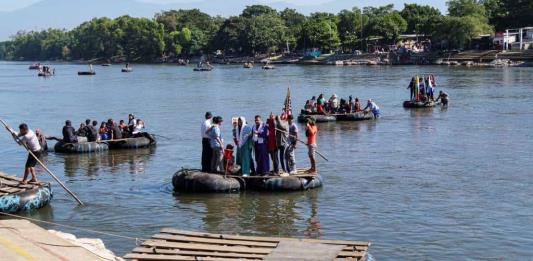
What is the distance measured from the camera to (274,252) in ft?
51.3

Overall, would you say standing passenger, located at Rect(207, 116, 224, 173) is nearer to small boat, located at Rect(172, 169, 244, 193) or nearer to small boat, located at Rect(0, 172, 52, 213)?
small boat, located at Rect(172, 169, 244, 193)

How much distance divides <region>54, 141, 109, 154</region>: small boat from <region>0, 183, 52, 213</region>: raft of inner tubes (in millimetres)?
11364

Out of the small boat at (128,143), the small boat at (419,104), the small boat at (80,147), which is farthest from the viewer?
the small boat at (419,104)

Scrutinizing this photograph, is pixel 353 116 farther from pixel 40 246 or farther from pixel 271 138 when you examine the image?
pixel 40 246

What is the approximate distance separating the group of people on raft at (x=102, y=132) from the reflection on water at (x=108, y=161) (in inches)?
37.5

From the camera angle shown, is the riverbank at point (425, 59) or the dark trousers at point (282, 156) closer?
the dark trousers at point (282, 156)

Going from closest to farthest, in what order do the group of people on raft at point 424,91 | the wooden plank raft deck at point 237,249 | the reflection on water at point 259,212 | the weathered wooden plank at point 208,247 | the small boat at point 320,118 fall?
1. the wooden plank raft deck at point 237,249
2. the weathered wooden plank at point 208,247
3. the reflection on water at point 259,212
4. the small boat at point 320,118
5. the group of people on raft at point 424,91

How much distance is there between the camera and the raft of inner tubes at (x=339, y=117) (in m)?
47.2

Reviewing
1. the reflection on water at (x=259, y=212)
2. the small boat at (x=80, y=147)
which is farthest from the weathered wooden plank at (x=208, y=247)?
the small boat at (x=80, y=147)

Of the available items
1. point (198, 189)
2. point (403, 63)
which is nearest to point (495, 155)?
point (198, 189)

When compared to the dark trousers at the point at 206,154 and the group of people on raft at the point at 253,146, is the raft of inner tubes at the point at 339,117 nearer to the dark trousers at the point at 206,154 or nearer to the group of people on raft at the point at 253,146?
the group of people on raft at the point at 253,146

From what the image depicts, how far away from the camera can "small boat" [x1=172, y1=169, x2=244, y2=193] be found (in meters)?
25.6

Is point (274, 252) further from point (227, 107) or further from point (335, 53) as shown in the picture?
point (335, 53)

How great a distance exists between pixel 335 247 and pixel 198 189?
10.4 meters
